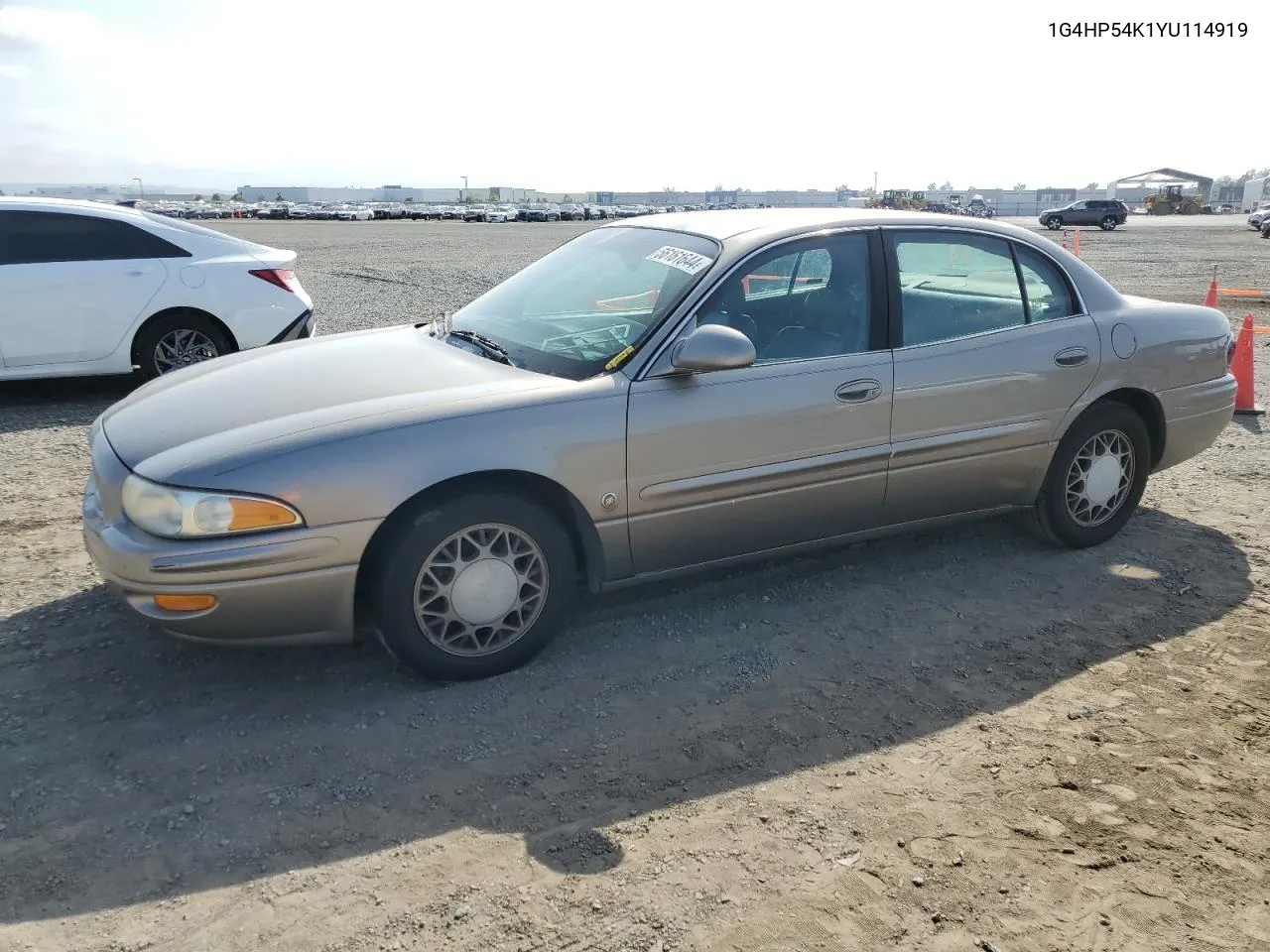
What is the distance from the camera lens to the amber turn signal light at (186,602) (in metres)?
3.29

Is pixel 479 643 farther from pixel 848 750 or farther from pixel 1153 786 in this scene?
pixel 1153 786

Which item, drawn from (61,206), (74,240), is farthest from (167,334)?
(61,206)

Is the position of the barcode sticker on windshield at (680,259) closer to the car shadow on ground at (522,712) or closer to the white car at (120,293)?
the car shadow on ground at (522,712)

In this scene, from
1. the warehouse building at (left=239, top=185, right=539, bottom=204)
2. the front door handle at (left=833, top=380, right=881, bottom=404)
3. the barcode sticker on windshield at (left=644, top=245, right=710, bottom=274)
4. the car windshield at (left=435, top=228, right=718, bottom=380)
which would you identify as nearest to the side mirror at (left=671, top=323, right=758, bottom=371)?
the car windshield at (left=435, top=228, right=718, bottom=380)

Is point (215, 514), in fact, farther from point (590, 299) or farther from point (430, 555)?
point (590, 299)

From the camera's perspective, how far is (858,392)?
420cm

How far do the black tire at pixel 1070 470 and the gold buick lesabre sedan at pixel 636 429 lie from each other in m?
0.01

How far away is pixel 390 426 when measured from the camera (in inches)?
136

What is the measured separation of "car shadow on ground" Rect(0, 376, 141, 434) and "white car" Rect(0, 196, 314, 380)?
0.27m

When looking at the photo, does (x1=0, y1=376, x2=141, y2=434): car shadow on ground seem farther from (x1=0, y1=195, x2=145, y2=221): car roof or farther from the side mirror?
the side mirror

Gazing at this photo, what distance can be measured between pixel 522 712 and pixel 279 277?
5.80 m

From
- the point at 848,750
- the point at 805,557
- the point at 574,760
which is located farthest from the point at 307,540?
the point at 805,557

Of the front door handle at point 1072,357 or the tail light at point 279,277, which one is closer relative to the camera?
the front door handle at point 1072,357

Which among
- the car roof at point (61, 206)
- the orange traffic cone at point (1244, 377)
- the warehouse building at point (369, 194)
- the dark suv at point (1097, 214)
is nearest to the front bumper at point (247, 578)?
the car roof at point (61, 206)
